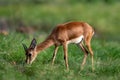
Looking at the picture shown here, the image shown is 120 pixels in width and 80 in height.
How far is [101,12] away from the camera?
27.4 metres

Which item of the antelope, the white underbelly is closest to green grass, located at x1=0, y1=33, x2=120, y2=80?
the antelope

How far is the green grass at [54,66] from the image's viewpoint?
11.2 metres

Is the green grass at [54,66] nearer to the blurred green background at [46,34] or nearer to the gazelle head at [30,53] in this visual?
the blurred green background at [46,34]

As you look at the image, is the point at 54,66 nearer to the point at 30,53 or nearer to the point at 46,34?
the point at 30,53

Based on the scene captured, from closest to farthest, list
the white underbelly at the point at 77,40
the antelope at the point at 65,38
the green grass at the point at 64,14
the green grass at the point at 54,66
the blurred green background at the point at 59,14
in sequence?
the green grass at the point at 54,66
the antelope at the point at 65,38
the white underbelly at the point at 77,40
the blurred green background at the point at 59,14
the green grass at the point at 64,14

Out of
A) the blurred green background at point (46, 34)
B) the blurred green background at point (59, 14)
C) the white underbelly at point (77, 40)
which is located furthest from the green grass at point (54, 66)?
the blurred green background at point (59, 14)

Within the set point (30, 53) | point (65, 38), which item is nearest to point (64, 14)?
point (65, 38)

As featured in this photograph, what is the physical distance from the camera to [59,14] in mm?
26938

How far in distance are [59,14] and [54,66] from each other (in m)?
14.8

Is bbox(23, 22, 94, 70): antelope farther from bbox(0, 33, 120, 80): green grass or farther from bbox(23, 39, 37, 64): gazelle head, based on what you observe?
bbox(0, 33, 120, 80): green grass

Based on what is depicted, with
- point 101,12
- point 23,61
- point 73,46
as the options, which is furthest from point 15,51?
point 101,12

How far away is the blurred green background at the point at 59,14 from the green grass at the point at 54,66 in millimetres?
10316

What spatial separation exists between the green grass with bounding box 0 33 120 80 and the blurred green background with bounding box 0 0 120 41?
10.3 m

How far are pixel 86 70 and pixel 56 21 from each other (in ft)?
44.3
